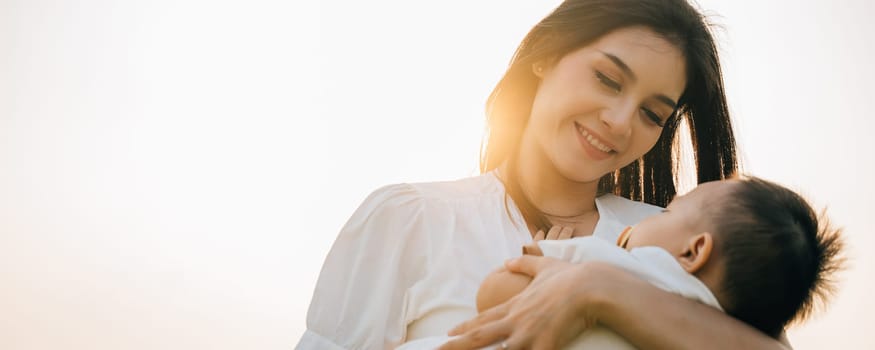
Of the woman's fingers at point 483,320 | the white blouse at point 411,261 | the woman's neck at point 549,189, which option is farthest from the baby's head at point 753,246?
the woman's neck at point 549,189

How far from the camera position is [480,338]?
1.81 metres

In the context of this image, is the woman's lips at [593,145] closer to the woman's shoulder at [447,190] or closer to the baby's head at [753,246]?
the woman's shoulder at [447,190]

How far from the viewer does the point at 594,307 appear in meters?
1.76

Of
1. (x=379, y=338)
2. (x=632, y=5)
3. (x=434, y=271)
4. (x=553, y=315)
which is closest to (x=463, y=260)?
(x=434, y=271)

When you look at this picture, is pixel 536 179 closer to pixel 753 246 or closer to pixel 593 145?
pixel 593 145

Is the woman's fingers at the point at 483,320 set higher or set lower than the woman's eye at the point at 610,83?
lower

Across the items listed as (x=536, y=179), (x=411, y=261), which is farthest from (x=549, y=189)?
(x=411, y=261)

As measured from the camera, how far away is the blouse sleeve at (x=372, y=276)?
2416mm

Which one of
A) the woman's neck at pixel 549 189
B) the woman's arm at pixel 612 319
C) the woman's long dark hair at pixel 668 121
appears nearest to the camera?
the woman's arm at pixel 612 319

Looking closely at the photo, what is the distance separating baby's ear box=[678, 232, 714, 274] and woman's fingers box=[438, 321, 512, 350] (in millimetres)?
427

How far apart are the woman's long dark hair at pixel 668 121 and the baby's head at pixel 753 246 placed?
94 centimetres

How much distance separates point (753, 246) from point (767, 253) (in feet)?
0.11

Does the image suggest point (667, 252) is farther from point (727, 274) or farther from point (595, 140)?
point (595, 140)

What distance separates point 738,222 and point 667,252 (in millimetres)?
169
